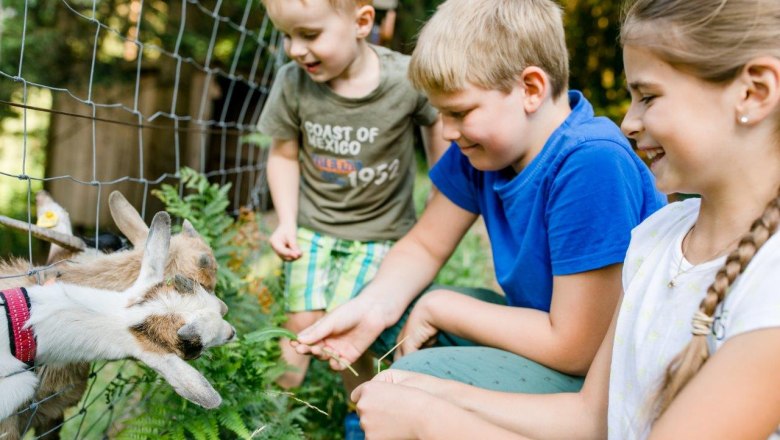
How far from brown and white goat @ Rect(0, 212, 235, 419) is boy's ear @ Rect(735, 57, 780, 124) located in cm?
122

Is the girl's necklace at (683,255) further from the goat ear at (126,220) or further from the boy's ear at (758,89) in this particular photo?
the goat ear at (126,220)

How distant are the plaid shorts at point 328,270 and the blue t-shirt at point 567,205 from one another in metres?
0.74

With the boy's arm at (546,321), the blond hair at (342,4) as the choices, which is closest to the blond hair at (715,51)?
the boy's arm at (546,321)

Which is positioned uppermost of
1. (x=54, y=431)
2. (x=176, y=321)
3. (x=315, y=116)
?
(x=315, y=116)

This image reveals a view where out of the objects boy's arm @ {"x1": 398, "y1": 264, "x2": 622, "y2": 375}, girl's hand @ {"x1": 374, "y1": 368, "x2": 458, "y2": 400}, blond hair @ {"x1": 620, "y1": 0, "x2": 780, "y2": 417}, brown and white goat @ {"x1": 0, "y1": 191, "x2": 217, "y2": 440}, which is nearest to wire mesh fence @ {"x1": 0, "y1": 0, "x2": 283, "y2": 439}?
boy's arm @ {"x1": 398, "y1": 264, "x2": 622, "y2": 375}

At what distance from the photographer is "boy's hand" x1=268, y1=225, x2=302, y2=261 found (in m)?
2.86

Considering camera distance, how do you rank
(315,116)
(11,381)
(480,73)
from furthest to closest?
1. (315,116)
2. (480,73)
3. (11,381)

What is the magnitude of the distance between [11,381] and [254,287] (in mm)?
1563

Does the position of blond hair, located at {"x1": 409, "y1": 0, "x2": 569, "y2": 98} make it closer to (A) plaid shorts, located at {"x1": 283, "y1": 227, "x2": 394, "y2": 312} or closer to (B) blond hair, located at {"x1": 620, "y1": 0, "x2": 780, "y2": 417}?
(B) blond hair, located at {"x1": 620, "y1": 0, "x2": 780, "y2": 417}

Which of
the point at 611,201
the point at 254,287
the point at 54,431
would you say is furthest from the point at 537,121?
the point at 54,431

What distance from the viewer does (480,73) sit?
2066mm

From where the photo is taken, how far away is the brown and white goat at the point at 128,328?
1.55m

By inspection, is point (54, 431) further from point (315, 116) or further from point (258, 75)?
point (258, 75)

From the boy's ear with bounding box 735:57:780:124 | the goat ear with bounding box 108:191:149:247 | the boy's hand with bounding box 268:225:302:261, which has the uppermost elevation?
the boy's ear with bounding box 735:57:780:124
